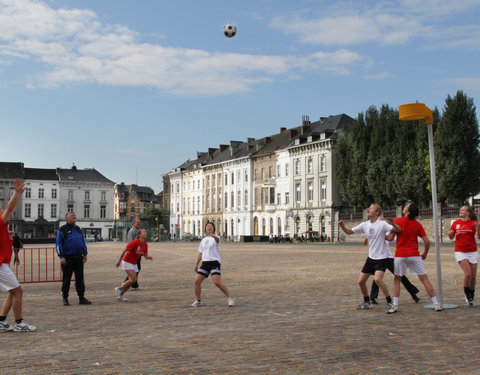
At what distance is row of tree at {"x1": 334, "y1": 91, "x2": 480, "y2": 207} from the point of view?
51.1 m

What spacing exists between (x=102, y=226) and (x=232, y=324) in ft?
325

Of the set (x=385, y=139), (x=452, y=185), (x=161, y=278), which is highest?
(x=385, y=139)

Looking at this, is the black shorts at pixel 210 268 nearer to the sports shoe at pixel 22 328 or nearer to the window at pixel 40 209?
the sports shoe at pixel 22 328

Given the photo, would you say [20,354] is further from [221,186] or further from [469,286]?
[221,186]

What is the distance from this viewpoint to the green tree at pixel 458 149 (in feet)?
167

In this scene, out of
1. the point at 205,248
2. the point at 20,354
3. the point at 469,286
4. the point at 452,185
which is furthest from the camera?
the point at 452,185

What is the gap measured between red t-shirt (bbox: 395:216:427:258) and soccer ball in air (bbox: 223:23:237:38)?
18.2 m

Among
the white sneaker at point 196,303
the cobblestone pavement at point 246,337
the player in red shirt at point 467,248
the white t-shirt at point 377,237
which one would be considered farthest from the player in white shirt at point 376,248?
the white sneaker at point 196,303

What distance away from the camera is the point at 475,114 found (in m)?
51.3

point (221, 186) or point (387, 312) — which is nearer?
point (387, 312)

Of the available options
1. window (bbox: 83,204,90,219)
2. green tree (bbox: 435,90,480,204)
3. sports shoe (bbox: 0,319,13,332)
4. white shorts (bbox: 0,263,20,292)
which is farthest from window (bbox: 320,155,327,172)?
white shorts (bbox: 0,263,20,292)

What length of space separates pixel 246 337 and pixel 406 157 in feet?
170

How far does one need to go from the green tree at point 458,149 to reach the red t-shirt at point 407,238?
4323 centimetres

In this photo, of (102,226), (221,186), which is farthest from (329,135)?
(102,226)
